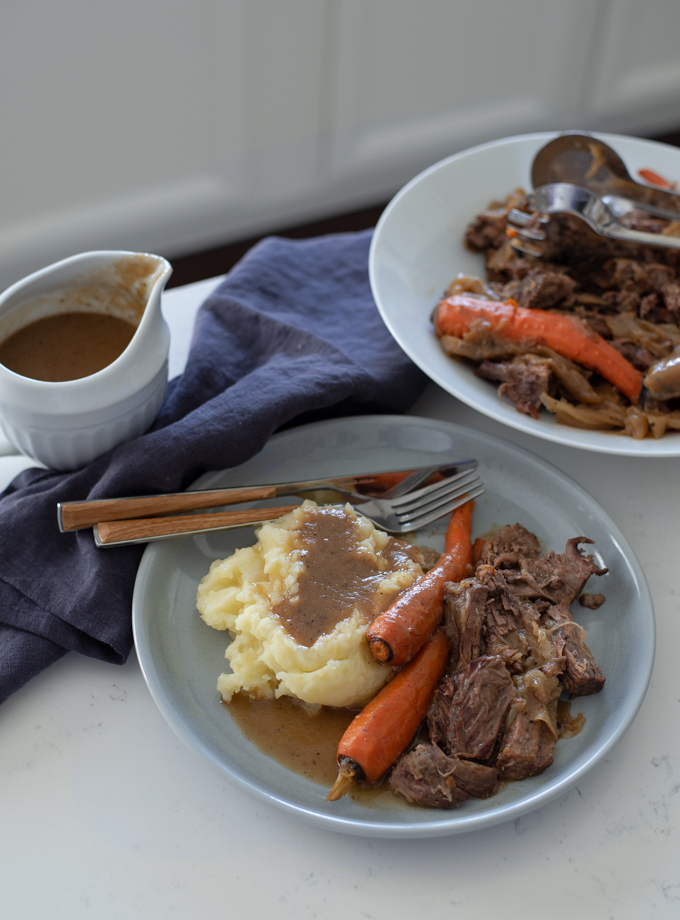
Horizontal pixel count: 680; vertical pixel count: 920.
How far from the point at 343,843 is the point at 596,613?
0.81 meters

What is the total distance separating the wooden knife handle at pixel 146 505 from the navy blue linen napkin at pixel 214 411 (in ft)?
0.26

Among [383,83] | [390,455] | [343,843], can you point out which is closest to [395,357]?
[390,455]

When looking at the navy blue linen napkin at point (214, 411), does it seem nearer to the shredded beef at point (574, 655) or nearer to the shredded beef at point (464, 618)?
the shredded beef at point (464, 618)

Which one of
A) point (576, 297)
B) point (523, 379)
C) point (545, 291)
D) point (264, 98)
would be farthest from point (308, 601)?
point (264, 98)

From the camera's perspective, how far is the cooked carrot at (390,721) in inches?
66.9

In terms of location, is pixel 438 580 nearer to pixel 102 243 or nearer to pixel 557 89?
pixel 102 243

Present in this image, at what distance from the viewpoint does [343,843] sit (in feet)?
5.66

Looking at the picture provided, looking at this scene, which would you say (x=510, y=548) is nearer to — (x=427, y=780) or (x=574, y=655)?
(x=574, y=655)

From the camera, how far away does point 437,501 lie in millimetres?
2232

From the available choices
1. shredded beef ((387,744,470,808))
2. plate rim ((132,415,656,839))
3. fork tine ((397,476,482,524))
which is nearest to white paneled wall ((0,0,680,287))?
plate rim ((132,415,656,839))

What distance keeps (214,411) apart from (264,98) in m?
2.49

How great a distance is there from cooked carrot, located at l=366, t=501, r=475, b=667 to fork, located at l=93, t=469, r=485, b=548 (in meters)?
0.17

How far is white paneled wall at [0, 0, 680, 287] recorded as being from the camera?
12.0 feet

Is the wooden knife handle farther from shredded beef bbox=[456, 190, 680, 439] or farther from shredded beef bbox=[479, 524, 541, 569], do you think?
shredded beef bbox=[456, 190, 680, 439]
